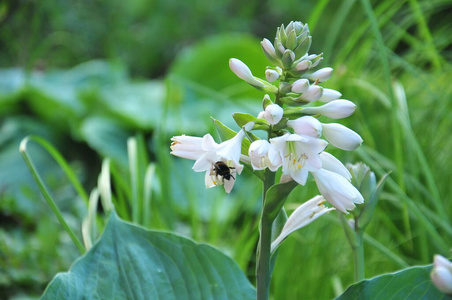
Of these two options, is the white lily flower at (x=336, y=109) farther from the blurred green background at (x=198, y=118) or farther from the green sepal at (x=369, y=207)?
the blurred green background at (x=198, y=118)

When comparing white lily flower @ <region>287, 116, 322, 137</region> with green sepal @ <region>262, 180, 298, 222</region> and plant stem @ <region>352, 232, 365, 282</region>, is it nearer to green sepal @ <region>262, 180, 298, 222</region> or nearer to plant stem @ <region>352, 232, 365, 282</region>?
green sepal @ <region>262, 180, 298, 222</region>

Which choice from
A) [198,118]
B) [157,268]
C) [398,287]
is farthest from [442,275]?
[198,118]

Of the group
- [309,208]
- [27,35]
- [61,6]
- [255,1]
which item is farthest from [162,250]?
[255,1]

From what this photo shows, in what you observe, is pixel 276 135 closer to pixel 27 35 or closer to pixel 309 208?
pixel 309 208

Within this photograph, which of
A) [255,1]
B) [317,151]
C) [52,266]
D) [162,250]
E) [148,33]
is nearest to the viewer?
[317,151]

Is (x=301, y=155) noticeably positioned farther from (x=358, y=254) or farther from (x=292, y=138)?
(x=358, y=254)
